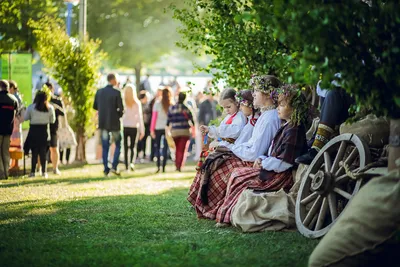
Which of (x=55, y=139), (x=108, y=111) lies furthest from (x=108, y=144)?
(x=55, y=139)

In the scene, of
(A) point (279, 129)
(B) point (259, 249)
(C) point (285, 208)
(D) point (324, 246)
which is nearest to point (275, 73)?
(A) point (279, 129)

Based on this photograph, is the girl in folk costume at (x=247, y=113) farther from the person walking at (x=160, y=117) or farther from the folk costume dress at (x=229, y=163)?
the person walking at (x=160, y=117)

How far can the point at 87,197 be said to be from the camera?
14.7 m

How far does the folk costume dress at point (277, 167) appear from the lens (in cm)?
1015

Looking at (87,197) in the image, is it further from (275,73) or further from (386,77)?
(386,77)

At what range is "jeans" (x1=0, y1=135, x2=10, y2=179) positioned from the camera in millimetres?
18141

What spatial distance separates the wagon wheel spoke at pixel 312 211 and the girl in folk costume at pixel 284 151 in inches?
41.6

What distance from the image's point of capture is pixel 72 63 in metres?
23.0

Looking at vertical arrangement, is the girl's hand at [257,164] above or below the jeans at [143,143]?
above

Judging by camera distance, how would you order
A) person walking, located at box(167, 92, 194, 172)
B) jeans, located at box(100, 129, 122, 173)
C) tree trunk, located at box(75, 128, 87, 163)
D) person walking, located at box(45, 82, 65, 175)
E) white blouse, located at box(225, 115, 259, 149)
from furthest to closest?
tree trunk, located at box(75, 128, 87, 163) → person walking, located at box(167, 92, 194, 172) → jeans, located at box(100, 129, 122, 173) → person walking, located at box(45, 82, 65, 175) → white blouse, located at box(225, 115, 259, 149)

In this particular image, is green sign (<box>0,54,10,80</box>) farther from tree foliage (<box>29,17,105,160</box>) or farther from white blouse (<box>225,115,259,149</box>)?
white blouse (<box>225,115,259,149</box>)

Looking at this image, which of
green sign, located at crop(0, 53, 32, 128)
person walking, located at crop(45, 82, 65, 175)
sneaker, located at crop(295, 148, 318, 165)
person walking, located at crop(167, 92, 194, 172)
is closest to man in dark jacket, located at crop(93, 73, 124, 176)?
person walking, located at crop(45, 82, 65, 175)

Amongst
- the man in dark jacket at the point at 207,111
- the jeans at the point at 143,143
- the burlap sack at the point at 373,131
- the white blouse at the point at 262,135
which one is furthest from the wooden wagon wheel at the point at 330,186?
the man in dark jacket at the point at 207,111

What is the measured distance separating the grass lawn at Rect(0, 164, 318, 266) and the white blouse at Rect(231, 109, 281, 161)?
3.23ft
